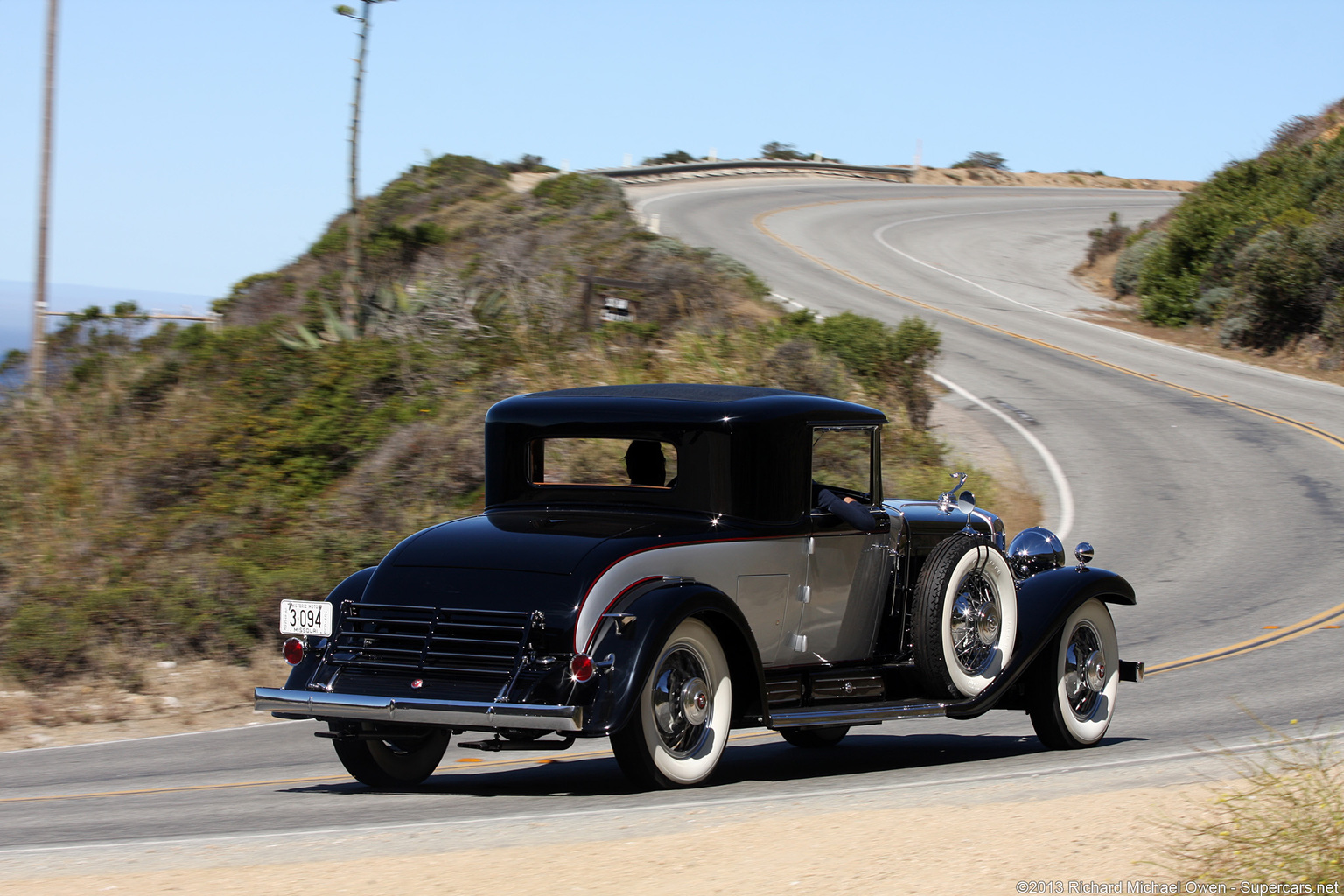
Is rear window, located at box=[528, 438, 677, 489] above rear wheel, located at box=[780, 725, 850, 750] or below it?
above

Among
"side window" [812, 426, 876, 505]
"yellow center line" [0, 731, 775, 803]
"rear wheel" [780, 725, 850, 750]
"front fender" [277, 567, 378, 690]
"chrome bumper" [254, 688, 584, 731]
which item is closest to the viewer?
"chrome bumper" [254, 688, 584, 731]

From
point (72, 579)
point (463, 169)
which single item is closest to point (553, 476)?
point (72, 579)

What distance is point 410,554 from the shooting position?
21.7ft

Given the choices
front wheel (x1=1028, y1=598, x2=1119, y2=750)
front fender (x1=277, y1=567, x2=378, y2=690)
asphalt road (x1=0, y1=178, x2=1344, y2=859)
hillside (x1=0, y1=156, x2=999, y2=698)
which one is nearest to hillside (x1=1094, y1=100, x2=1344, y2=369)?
asphalt road (x1=0, y1=178, x2=1344, y2=859)

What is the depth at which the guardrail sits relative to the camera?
6056 centimetres

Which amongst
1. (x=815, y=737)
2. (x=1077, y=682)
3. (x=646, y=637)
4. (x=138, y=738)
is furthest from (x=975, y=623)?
(x=138, y=738)

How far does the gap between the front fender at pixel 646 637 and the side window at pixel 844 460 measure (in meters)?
1.15

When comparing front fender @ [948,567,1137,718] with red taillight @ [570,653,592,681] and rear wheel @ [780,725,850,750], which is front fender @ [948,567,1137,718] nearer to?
rear wheel @ [780,725,850,750]

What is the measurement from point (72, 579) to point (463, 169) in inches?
1360

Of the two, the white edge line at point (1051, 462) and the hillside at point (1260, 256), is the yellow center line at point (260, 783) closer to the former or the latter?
the white edge line at point (1051, 462)

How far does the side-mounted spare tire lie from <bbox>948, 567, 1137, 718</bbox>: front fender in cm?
6

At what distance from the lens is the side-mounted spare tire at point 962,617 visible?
291 inches

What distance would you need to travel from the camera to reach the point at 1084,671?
833 centimetres

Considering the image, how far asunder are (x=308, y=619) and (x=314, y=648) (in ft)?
0.57
